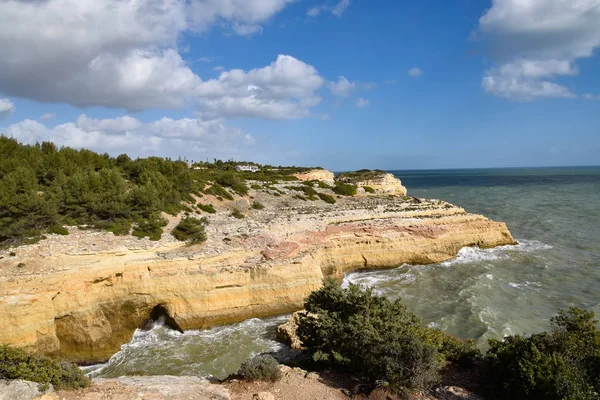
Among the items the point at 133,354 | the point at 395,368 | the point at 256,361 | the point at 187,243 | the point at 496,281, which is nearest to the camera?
the point at 395,368

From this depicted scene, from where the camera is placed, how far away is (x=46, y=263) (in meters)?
15.7

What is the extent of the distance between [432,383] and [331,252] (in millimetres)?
14468

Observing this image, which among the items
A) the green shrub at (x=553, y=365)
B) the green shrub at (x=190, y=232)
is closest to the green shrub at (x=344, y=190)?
the green shrub at (x=190, y=232)

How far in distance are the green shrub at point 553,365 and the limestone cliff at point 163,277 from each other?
11279 mm

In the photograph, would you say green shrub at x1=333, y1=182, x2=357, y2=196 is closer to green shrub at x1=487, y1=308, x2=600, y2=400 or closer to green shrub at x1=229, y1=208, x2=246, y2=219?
green shrub at x1=229, y1=208, x2=246, y2=219

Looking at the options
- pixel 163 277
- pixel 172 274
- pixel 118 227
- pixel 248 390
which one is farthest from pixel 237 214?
pixel 248 390

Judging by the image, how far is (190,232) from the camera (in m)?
21.1

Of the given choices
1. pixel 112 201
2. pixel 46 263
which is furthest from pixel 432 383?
pixel 112 201

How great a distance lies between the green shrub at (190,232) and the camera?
20.5 meters

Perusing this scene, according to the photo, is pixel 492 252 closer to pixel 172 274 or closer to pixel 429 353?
pixel 429 353

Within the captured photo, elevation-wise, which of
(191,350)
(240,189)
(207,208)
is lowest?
(191,350)

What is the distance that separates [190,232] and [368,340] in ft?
46.7

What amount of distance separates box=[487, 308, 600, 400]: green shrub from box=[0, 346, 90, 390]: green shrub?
1109cm

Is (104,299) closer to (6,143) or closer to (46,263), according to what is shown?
(46,263)
